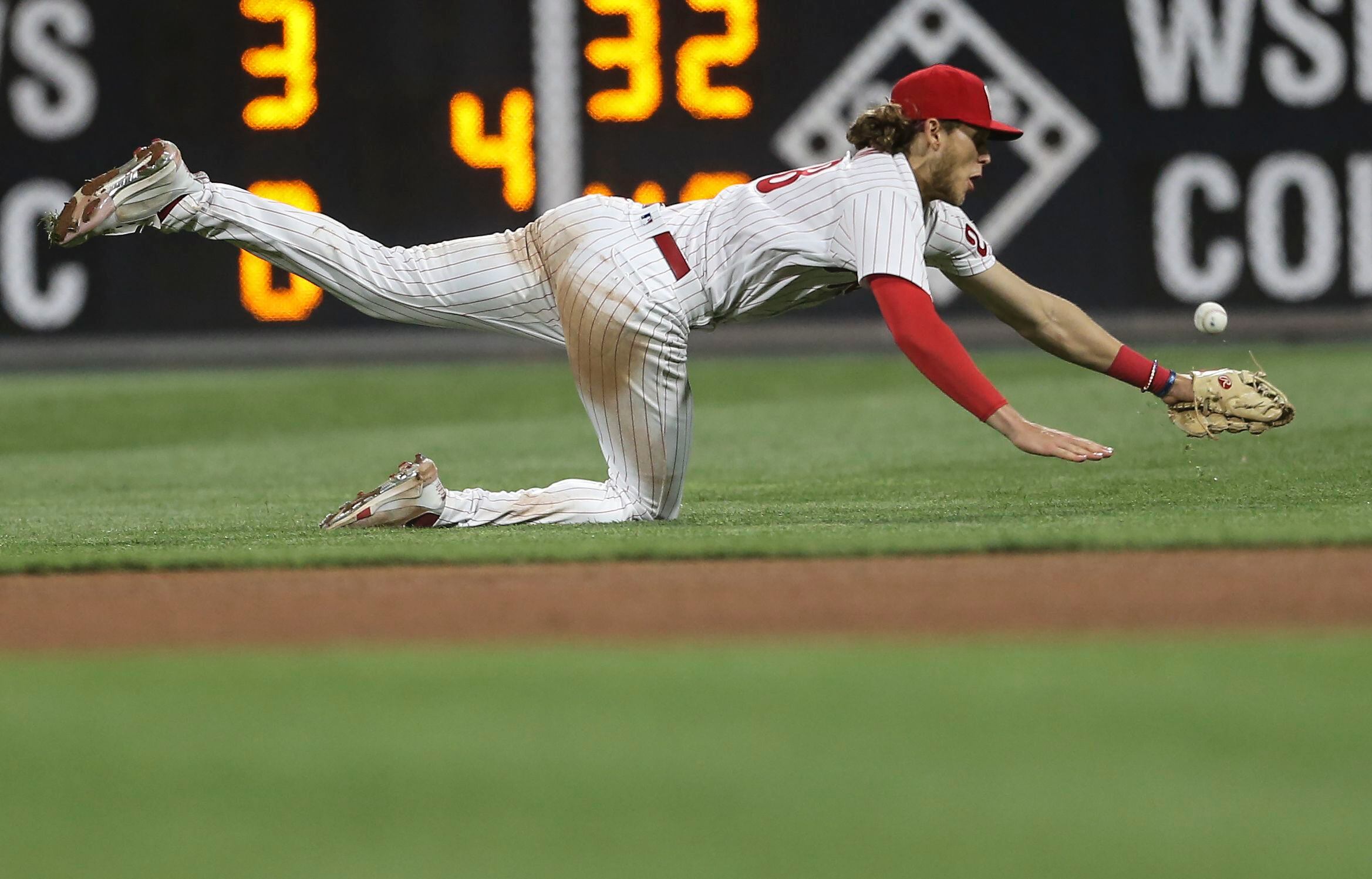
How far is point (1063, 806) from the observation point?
2.11 metres

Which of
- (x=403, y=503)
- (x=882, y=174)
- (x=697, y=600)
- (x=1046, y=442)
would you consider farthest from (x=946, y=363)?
(x=403, y=503)

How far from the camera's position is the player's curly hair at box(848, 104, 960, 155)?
177 inches

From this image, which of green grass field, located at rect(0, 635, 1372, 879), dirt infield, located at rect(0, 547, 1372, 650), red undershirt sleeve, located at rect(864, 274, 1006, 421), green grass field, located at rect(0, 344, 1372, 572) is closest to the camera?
green grass field, located at rect(0, 635, 1372, 879)

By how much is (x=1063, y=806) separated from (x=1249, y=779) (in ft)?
0.79

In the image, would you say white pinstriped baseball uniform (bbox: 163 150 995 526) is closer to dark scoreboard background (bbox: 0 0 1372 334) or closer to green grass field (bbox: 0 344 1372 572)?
green grass field (bbox: 0 344 1372 572)

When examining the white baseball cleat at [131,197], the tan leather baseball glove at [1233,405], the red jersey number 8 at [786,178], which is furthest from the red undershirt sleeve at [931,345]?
the white baseball cleat at [131,197]

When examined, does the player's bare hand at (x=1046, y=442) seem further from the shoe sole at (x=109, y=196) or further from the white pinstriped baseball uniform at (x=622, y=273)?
the shoe sole at (x=109, y=196)

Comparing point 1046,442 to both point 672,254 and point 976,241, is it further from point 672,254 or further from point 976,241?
point 672,254

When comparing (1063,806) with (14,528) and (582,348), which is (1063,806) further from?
(14,528)

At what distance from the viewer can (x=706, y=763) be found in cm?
232

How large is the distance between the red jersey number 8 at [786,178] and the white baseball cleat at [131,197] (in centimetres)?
135

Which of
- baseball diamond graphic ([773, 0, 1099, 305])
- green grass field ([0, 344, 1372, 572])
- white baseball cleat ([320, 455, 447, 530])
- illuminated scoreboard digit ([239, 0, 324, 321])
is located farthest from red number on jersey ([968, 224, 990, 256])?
illuminated scoreboard digit ([239, 0, 324, 321])

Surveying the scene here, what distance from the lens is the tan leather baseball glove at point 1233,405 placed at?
465 cm

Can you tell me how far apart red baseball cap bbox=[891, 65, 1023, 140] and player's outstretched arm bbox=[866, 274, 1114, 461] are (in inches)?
18.4
